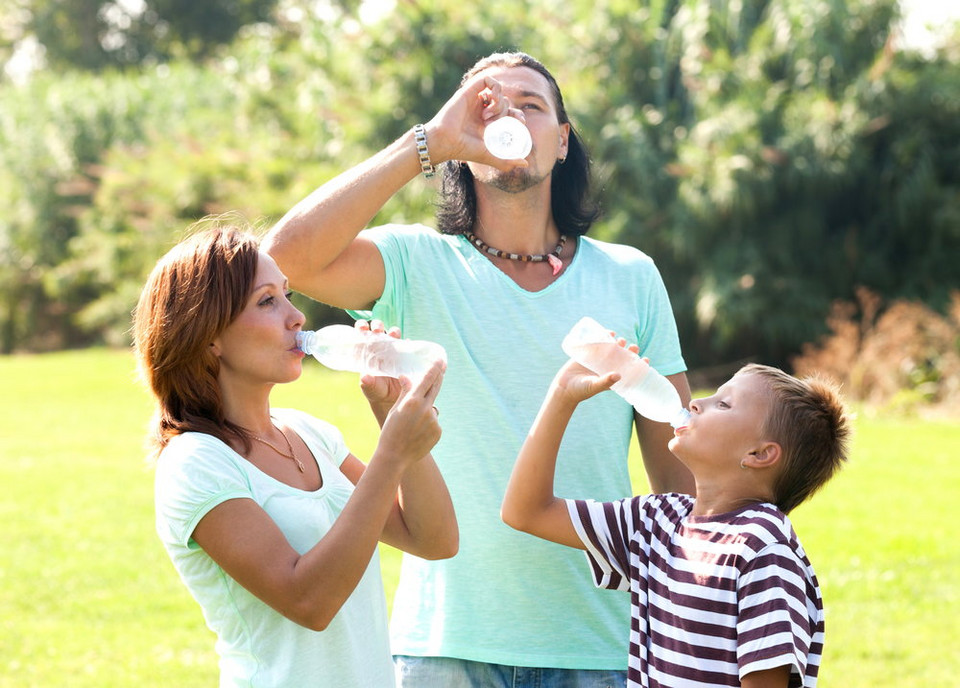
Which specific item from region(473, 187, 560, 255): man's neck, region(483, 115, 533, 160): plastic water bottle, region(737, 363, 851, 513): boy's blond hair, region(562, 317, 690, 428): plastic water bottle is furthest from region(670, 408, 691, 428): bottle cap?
region(483, 115, 533, 160): plastic water bottle

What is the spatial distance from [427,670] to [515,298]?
36.4 inches

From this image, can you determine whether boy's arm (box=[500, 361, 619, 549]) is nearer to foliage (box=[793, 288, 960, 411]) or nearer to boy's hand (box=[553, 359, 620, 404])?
boy's hand (box=[553, 359, 620, 404])

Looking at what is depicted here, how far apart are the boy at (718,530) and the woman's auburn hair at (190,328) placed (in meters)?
0.72

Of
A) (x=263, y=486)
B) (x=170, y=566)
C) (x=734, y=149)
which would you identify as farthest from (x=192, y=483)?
(x=734, y=149)

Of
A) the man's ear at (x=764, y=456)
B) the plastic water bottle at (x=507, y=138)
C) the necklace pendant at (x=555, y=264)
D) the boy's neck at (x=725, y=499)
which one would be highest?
the plastic water bottle at (x=507, y=138)

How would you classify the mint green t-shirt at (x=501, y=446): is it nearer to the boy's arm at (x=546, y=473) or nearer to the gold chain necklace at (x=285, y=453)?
the boy's arm at (x=546, y=473)

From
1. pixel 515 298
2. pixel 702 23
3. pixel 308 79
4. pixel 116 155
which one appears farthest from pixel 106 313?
pixel 515 298

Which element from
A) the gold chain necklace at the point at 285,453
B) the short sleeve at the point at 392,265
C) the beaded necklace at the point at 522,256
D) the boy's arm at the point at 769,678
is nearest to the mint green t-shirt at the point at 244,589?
the gold chain necklace at the point at 285,453

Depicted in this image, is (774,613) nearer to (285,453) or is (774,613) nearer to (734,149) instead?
(285,453)

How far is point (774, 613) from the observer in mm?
2213

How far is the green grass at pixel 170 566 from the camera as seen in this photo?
593cm

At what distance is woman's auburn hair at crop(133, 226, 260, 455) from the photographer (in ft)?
7.95

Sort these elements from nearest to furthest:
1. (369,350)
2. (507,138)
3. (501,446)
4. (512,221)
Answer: (369,350), (501,446), (507,138), (512,221)

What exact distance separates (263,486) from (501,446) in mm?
685
